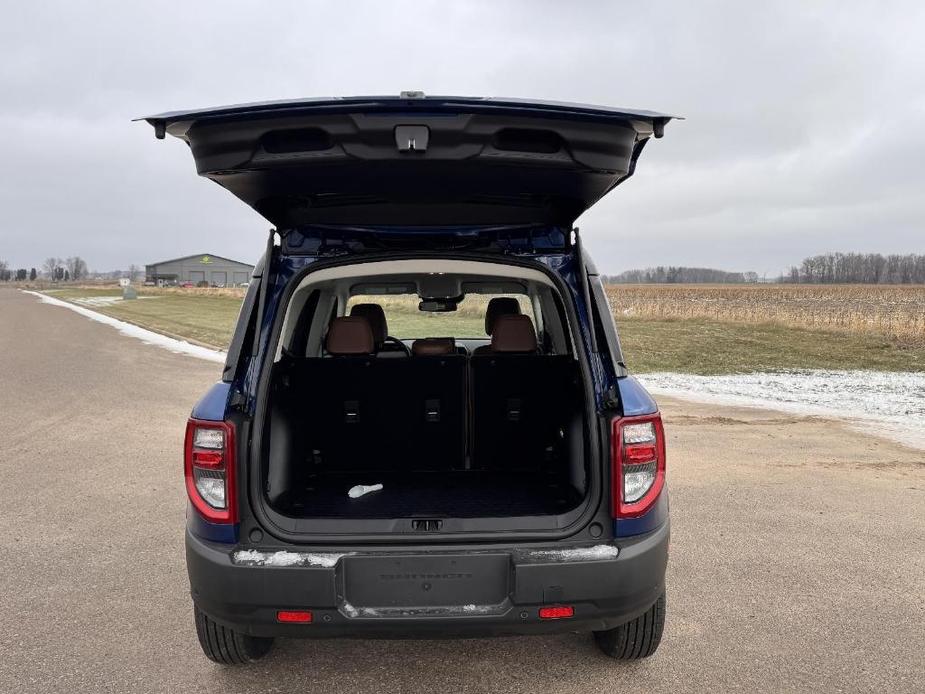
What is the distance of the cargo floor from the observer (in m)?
2.84

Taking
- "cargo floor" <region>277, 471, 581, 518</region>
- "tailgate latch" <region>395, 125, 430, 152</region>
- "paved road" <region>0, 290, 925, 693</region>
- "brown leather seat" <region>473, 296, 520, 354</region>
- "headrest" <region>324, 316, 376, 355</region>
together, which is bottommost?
"paved road" <region>0, 290, 925, 693</region>

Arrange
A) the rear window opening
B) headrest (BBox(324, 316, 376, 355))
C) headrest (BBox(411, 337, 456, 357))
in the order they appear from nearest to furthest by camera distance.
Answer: the rear window opening
headrest (BBox(324, 316, 376, 355))
headrest (BBox(411, 337, 456, 357))

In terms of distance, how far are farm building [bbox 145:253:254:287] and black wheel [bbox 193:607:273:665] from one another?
104523mm

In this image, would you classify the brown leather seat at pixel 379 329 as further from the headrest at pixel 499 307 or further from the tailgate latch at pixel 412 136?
the tailgate latch at pixel 412 136

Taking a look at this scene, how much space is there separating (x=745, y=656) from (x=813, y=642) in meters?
0.36

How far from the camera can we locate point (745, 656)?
2.93 m

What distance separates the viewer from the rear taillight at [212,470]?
2496 millimetres

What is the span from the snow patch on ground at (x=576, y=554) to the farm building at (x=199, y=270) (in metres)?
105

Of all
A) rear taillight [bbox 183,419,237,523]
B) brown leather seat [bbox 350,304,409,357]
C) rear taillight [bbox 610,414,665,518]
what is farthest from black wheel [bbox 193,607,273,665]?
brown leather seat [bbox 350,304,409,357]

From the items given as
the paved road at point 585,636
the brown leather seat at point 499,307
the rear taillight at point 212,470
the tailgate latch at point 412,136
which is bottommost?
the paved road at point 585,636

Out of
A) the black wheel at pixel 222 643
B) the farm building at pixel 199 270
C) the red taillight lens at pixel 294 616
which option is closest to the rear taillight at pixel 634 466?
the red taillight lens at pixel 294 616

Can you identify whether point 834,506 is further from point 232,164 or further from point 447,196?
point 232,164

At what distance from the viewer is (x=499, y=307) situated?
15.0 ft

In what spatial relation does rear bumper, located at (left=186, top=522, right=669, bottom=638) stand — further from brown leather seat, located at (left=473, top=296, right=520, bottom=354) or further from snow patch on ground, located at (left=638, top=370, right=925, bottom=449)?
snow patch on ground, located at (left=638, top=370, right=925, bottom=449)
